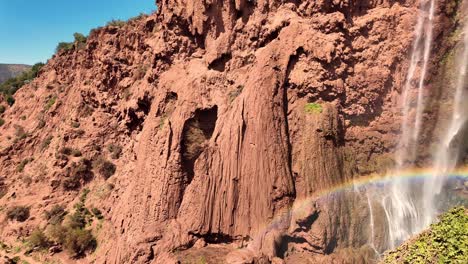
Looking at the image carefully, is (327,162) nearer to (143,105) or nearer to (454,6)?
(454,6)

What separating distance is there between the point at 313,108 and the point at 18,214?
61.6ft

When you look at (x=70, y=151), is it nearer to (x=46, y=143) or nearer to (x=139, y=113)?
(x=46, y=143)

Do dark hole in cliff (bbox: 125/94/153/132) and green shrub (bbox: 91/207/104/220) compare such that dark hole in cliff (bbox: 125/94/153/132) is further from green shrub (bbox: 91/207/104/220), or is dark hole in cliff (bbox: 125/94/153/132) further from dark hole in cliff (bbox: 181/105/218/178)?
green shrub (bbox: 91/207/104/220)

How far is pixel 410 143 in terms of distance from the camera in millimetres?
14953

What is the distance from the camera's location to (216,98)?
622 inches

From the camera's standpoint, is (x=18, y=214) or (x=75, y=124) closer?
(x=18, y=214)

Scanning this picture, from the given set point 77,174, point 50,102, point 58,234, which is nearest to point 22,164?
point 50,102

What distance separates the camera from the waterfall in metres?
14.3

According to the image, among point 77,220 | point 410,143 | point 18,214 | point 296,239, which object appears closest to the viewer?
point 296,239

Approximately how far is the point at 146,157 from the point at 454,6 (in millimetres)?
14615

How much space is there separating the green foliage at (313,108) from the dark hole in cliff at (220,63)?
435 cm

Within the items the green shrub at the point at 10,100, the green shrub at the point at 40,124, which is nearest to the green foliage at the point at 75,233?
the green shrub at the point at 40,124

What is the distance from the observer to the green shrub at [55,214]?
20.4m

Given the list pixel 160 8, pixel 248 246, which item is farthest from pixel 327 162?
pixel 160 8
